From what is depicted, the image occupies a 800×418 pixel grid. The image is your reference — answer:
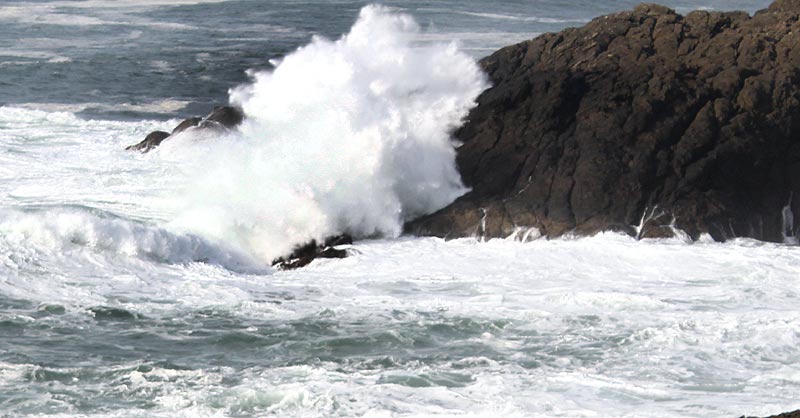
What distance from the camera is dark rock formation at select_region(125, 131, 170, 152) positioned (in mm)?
26250

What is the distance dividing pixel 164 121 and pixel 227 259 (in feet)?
39.1

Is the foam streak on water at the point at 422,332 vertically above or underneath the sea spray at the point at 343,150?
underneath

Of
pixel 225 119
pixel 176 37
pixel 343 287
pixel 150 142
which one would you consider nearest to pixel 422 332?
pixel 343 287

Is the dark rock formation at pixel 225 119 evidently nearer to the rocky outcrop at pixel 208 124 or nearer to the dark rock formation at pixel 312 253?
the rocky outcrop at pixel 208 124

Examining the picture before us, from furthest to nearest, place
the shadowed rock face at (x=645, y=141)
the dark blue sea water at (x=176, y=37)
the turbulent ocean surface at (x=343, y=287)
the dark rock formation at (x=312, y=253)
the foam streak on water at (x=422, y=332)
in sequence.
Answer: the dark blue sea water at (x=176, y=37) < the shadowed rock face at (x=645, y=141) < the dark rock formation at (x=312, y=253) < the turbulent ocean surface at (x=343, y=287) < the foam streak on water at (x=422, y=332)

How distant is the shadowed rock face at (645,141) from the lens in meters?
19.8

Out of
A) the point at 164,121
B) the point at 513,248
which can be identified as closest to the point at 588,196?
the point at 513,248

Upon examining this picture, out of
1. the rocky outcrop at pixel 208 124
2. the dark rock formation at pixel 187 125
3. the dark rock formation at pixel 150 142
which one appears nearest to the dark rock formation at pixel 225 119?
the rocky outcrop at pixel 208 124

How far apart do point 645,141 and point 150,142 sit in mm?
10103

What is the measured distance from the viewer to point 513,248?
63.6 ft

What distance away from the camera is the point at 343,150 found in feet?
70.1

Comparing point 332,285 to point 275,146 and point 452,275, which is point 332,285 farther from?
point 275,146

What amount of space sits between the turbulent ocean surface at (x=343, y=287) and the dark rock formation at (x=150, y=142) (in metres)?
0.37

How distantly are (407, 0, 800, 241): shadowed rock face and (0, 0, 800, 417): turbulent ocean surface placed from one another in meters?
0.46
